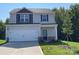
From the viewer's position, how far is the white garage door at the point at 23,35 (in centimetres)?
2142

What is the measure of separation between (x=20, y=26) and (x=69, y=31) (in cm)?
429

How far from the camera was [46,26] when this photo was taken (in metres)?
24.0

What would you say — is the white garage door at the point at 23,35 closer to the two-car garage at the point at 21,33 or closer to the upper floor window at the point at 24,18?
the two-car garage at the point at 21,33

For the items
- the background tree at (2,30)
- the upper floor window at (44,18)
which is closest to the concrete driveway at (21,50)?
the background tree at (2,30)

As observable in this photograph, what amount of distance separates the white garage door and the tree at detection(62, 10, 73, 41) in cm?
253

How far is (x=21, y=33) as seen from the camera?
70.4 feet

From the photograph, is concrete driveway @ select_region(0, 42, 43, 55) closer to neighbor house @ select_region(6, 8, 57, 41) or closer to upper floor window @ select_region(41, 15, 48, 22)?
neighbor house @ select_region(6, 8, 57, 41)

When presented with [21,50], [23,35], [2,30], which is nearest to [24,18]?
[23,35]

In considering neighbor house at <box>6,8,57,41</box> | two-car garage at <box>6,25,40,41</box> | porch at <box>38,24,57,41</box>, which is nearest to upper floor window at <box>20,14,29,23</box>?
neighbor house at <box>6,8,57,41</box>

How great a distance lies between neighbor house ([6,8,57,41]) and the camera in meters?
21.5

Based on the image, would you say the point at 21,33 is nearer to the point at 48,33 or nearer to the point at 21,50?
the point at 48,33
